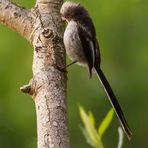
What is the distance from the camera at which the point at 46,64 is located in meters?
2.36

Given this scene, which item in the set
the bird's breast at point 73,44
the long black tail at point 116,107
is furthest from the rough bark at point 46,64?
the long black tail at point 116,107

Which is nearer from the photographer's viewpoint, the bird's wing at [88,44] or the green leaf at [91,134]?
the green leaf at [91,134]

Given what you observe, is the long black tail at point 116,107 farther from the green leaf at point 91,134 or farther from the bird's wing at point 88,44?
the green leaf at point 91,134

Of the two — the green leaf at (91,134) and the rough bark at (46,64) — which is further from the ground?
the rough bark at (46,64)

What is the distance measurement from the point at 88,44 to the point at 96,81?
188 cm

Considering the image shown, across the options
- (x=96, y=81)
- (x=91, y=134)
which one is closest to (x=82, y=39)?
(x=91, y=134)

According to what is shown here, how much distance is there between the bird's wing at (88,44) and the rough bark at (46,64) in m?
0.07

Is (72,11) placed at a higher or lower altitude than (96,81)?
higher

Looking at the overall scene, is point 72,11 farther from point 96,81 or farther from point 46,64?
point 96,81

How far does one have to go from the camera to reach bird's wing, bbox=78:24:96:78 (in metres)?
2.48

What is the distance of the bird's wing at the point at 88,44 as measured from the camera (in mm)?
2482

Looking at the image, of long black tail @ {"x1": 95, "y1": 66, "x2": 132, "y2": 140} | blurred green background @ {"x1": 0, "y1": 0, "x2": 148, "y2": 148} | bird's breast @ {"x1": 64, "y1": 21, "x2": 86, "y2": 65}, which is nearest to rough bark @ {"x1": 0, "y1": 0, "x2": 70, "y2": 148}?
bird's breast @ {"x1": 64, "y1": 21, "x2": 86, "y2": 65}

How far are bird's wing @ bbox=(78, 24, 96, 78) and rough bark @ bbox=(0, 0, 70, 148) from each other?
69mm

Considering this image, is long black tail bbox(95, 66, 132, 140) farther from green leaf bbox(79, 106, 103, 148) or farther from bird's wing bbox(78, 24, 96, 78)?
green leaf bbox(79, 106, 103, 148)
